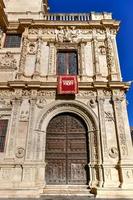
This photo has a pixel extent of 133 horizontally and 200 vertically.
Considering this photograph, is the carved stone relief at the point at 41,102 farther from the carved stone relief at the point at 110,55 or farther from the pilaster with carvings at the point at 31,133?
the carved stone relief at the point at 110,55

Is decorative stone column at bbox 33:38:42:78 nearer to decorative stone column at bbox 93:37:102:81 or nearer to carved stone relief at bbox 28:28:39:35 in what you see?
carved stone relief at bbox 28:28:39:35

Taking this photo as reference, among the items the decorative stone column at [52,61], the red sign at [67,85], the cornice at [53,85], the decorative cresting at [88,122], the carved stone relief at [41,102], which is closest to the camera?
the decorative cresting at [88,122]

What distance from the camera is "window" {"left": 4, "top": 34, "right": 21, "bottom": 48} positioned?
13695 mm

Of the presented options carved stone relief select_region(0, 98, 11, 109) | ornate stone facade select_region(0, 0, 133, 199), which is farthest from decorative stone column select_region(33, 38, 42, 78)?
carved stone relief select_region(0, 98, 11, 109)

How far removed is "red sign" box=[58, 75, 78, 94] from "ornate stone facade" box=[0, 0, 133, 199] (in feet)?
1.06

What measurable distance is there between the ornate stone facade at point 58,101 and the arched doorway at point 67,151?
0.94 feet

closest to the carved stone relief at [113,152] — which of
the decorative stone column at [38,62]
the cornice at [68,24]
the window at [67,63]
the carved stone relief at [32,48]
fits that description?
the window at [67,63]

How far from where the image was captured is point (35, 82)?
11484 millimetres

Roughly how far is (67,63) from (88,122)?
4.03 metres

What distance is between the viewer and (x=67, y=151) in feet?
34.2

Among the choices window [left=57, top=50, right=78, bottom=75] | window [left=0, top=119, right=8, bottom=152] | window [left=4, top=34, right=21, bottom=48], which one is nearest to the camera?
window [left=0, top=119, right=8, bottom=152]

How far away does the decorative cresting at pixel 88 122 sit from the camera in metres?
9.81

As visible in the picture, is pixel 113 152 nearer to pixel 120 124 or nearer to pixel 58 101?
pixel 120 124

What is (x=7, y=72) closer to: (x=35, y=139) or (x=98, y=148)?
(x=35, y=139)
